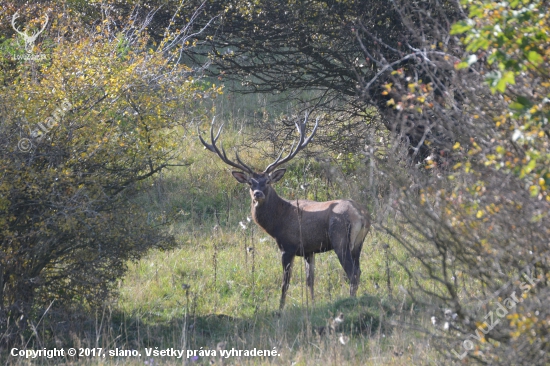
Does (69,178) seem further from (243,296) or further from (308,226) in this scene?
(308,226)

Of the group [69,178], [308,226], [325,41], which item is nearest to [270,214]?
[308,226]

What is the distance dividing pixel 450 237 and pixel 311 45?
7.68 meters

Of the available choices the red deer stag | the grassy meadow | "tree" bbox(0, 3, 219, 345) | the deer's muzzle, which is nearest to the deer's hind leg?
the red deer stag

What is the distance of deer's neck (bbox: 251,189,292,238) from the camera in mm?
9008

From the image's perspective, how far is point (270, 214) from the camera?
9047 mm

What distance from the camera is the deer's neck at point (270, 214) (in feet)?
29.6

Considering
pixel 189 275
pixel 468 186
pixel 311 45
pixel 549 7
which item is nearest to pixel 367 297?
pixel 189 275

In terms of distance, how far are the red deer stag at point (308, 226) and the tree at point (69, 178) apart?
52.6 inches

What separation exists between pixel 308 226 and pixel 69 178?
3122mm

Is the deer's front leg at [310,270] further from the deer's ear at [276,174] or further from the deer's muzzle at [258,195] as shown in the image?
the deer's ear at [276,174]

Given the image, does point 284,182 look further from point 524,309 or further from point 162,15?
point 524,309

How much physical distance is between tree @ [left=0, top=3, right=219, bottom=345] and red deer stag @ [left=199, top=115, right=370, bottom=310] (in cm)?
134

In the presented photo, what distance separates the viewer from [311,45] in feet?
37.9

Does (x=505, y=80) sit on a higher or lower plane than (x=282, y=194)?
lower
